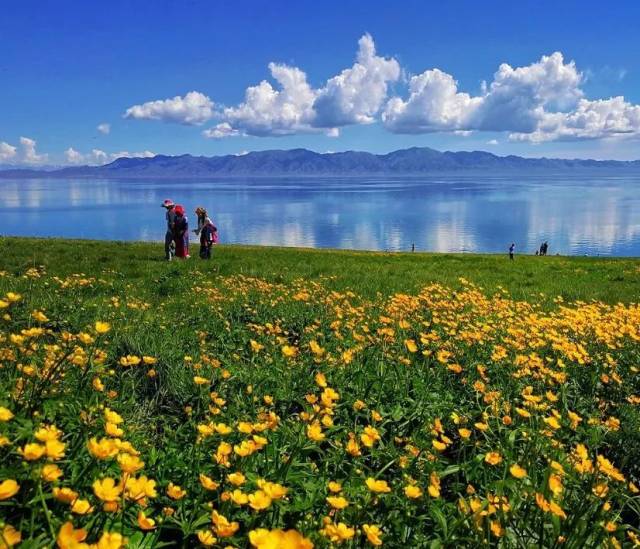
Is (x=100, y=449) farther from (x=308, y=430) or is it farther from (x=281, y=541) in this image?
(x=308, y=430)

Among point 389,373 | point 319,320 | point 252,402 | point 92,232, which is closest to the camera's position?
point 252,402

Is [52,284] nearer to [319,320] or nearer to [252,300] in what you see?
[252,300]

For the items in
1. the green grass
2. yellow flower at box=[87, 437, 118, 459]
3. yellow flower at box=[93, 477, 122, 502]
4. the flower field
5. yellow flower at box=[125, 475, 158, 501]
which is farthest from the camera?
the green grass

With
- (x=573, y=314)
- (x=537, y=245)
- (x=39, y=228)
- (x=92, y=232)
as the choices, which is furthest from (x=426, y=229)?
(x=573, y=314)

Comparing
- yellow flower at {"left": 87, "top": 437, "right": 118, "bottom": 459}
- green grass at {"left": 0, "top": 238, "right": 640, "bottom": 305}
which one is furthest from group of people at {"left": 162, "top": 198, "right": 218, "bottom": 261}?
yellow flower at {"left": 87, "top": 437, "right": 118, "bottom": 459}

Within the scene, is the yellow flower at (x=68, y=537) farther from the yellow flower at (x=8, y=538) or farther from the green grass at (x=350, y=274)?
the green grass at (x=350, y=274)

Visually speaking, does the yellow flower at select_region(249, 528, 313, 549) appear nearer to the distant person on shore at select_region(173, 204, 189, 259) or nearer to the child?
the distant person on shore at select_region(173, 204, 189, 259)

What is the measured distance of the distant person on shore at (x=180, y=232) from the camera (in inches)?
725

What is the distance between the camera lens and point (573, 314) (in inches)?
348

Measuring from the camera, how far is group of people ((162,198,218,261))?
60.1 ft

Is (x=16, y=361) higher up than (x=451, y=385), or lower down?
higher up

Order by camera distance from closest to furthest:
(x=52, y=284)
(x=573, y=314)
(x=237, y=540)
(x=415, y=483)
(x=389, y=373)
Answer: (x=237, y=540), (x=415, y=483), (x=389, y=373), (x=573, y=314), (x=52, y=284)

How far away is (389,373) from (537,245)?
4269 inches

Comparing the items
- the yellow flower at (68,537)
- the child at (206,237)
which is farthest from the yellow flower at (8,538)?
the child at (206,237)
